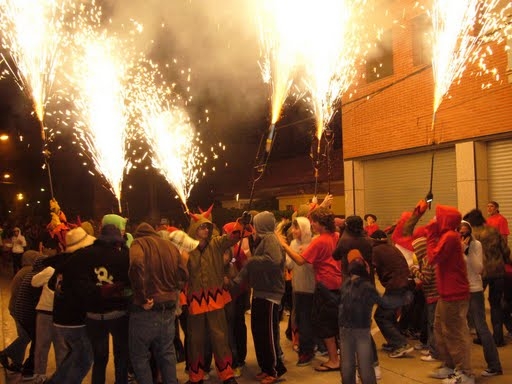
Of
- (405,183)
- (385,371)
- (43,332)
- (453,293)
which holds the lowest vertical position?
(385,371)

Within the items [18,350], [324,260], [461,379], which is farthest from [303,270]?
[18,350]

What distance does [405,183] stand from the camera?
1480cm

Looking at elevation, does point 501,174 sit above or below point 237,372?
above

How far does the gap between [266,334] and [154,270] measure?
1.69 m

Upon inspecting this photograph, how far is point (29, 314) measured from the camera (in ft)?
21.5

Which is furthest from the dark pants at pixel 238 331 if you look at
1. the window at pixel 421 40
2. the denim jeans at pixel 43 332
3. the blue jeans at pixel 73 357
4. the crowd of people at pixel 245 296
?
the window at pixel 421 40

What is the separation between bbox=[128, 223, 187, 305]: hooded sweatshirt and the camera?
5191mm

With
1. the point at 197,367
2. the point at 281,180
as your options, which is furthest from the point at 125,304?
the point at 281,180

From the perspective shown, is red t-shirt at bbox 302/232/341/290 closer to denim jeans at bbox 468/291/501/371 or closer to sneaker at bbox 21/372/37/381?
denim jeans at bbox 468/291/501/371

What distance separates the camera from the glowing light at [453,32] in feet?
30.1

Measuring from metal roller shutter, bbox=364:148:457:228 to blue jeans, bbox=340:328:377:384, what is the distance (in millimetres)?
9167

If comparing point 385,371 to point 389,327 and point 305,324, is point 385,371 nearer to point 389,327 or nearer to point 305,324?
point 389,327

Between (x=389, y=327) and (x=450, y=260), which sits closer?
(x=450, y=260)

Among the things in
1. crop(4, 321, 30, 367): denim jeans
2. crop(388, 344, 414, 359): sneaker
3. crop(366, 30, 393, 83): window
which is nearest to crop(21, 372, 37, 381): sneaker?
crop(4, 321, 30, 367): denim jeans
